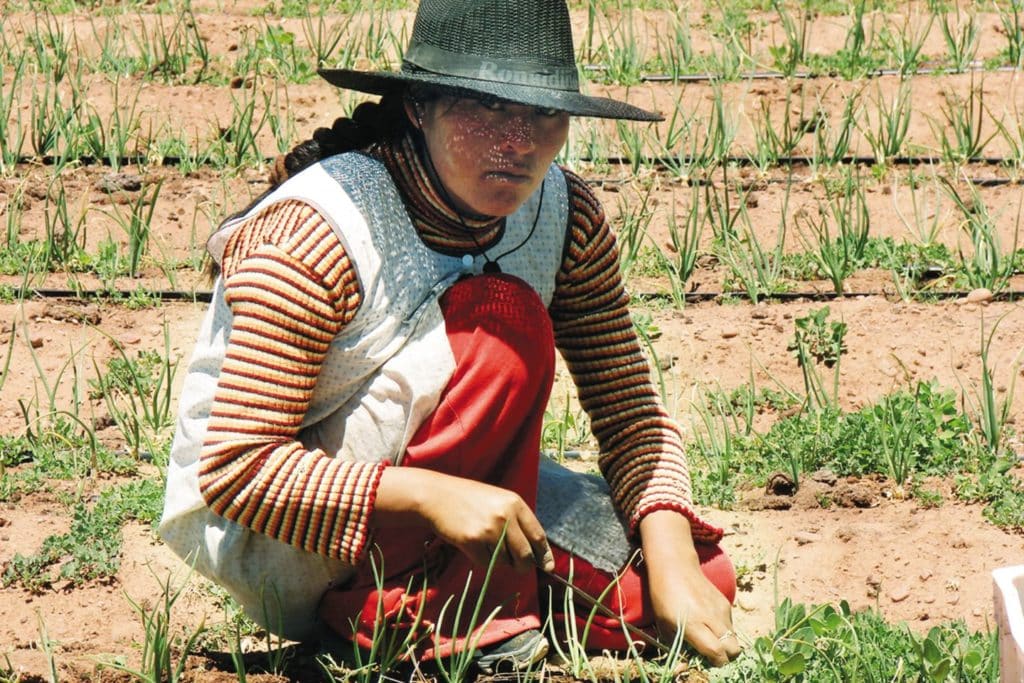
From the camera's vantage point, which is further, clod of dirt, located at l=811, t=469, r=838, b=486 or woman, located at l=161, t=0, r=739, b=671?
clod of dirt, located at l=811, t=469, r=838, b=486

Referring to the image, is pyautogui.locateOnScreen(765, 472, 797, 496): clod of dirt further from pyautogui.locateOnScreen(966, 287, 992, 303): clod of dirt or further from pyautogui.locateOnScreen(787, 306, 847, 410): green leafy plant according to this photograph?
pyautogui.locateOnScreen(966, 287, 992, 303): clod of dirt

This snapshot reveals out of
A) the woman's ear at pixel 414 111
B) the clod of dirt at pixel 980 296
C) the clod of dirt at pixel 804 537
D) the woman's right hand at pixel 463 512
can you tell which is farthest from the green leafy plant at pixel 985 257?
the woman's right hand at pixel 463 512

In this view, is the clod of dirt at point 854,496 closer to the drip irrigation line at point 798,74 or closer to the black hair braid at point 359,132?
the black hair braid at point 359,132

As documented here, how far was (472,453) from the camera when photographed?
8.19 feet

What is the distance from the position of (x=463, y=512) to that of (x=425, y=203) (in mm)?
496

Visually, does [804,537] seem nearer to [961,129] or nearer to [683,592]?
[683,592]

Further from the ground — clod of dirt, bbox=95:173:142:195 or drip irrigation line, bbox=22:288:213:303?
clod of dirt, bbox=95:173:142:195

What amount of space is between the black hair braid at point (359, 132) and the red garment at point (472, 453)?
0.28 m

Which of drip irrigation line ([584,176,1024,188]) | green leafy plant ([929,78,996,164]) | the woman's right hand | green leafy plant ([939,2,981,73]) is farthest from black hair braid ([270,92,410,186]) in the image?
green leafy plant ([939,2,981,73])

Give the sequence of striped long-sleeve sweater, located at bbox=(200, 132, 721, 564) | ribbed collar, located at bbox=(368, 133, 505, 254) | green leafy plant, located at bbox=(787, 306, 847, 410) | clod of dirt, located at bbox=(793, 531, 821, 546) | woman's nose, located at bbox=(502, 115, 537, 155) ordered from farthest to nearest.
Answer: green leafy plant, located at bbox=(787, 306, 847, 410)
clod of dirt, located at bbox=(793, 531, 821, 546)
ribbed collar, located at bbox=(368, 133, 505, 254)
woman's nose, located at bbox=(502, 115, 537, 155)
striped long-sleeve sweater, located at bbox=(200, 132, 721, 564)

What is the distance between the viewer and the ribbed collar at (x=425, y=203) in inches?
98.1

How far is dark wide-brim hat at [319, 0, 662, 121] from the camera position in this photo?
236 cm

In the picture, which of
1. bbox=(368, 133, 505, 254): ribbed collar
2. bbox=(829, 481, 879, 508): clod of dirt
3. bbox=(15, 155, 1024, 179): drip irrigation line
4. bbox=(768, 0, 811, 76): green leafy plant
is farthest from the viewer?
bbox=(768, 0, 811, 76): green leafy plant

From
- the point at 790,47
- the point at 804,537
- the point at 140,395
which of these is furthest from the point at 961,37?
the point at 140,395
